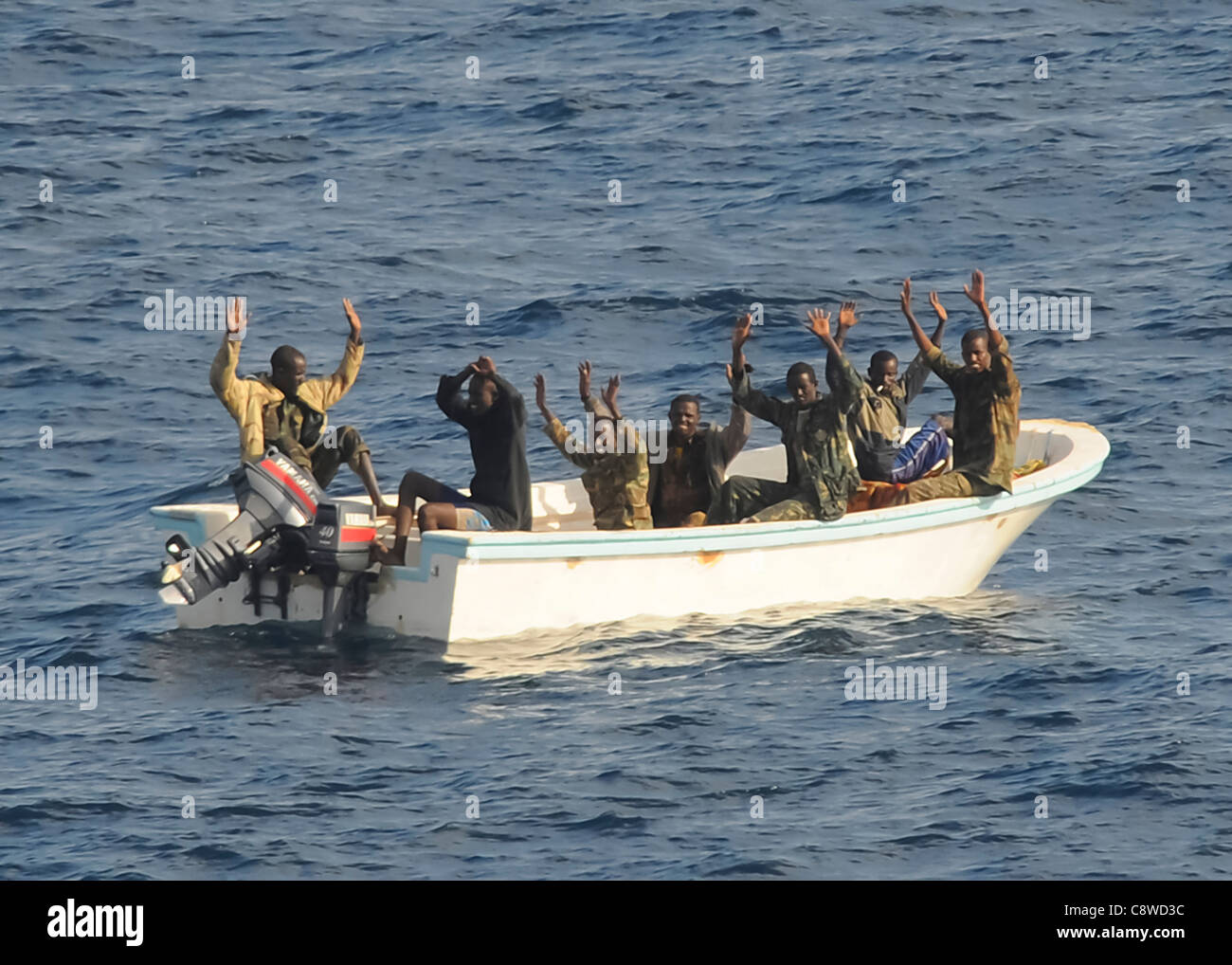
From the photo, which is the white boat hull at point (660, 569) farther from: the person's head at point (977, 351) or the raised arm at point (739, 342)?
the raised arm at point (739, 342)

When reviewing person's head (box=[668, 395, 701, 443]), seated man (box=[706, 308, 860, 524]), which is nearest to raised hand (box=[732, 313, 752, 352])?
seated man (box=[706, 308, 860, 524])

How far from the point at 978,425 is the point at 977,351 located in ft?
2.10

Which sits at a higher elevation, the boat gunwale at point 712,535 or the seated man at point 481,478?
the seated man at point 481,478

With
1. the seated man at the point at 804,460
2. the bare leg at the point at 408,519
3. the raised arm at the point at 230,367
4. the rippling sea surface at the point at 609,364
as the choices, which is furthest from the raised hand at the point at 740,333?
the raised arm at the point at 230,367

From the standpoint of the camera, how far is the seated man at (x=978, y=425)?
17453mm

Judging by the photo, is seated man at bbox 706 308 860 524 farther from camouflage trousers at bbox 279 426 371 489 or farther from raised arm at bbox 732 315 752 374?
camouflage trousers at bbox 279 426 371 489

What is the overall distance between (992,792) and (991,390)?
465 centimetres

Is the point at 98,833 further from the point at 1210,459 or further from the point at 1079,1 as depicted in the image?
the point at 1079,1

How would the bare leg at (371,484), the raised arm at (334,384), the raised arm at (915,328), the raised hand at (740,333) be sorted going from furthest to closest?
the raised arm at (334,384) < the bare leg at (371,484) < the raised arm at (915,328) < the raised hand at (740,333)

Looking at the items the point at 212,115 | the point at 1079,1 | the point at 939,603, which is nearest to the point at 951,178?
the point at 1079,1

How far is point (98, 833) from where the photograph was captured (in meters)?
13.2

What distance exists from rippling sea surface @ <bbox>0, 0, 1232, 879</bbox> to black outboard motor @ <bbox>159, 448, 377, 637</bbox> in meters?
0.57

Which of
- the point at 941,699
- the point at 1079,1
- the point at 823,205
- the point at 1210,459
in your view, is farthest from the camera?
the point at 1079,1

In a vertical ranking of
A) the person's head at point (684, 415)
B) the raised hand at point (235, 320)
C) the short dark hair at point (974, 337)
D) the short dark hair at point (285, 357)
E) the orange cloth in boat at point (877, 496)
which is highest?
the raised hand at point (235, 320)
